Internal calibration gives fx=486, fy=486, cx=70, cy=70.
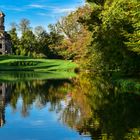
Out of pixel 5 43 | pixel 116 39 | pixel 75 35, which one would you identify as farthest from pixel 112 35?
pixel 5 43

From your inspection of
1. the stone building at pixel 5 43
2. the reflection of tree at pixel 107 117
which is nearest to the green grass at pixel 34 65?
the stone building at pixel 5 43

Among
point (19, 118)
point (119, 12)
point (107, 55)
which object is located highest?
point (119, 12)

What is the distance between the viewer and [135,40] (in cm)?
3603

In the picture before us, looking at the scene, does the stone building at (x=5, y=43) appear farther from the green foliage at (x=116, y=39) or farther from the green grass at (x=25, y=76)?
the green foliage at (x=116, y=39)

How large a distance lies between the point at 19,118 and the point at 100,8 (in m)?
36.0

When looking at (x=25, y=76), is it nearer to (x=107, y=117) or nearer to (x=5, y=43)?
(x=107, y=117)

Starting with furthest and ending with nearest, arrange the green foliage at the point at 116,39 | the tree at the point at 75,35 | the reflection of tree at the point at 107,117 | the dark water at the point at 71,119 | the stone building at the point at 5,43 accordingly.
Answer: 1. the stone building at the point at 5,43
2. the tree at the point at 75,35
3. the green foliage at the point at 116,39
4. the reflection of tree at the point at 107,117
5. the dark water at the point at 71,119

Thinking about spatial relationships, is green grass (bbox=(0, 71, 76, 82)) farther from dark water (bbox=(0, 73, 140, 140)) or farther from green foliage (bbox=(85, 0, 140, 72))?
dark water (bbox=(0, 73, 140, 140))

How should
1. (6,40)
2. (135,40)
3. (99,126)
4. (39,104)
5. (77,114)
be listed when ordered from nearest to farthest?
(99,126)
(77,114)
(39,104)
(135,40)
(6,40)

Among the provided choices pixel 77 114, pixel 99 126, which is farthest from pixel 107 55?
pixel 99 126

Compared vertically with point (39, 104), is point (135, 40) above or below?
above

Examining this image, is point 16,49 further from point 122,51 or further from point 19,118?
point 19,118

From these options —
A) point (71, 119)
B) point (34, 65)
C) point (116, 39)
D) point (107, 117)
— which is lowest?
point (71, 119)

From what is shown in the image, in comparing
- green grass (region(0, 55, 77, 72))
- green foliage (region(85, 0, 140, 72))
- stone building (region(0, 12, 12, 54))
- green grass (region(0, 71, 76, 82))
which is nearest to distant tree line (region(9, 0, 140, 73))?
green foliage (region(85, 0, 140, 72))
